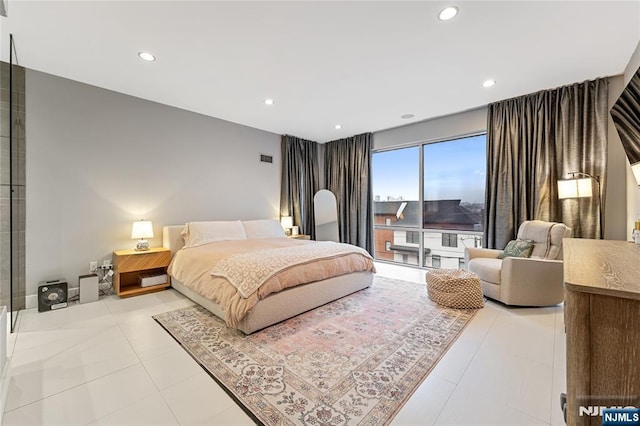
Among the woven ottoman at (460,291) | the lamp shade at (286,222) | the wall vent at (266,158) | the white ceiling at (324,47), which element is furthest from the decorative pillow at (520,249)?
the wall vent at (266,158)

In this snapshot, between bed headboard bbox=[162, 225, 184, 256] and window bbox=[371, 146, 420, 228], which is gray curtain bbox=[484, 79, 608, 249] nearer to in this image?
window bbox=[371, 146, 420, 228]

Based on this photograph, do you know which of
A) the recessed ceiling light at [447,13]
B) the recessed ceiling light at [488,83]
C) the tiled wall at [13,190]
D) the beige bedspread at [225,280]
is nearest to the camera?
the recessed ceiling light at [447,13]

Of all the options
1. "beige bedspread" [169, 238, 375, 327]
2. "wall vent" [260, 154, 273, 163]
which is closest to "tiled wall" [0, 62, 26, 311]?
"beige bedspread" [169, 238, 375, 327]

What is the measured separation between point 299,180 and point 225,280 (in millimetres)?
3529

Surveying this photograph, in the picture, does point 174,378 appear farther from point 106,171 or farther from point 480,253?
point 480,253

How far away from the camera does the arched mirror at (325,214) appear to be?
5766 mm

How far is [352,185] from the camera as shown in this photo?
218 inches

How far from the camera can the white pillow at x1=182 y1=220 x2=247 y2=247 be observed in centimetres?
367

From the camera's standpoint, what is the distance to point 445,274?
3010 mm

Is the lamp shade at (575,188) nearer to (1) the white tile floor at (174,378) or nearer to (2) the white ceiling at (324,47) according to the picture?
(2) the white ceiling at (324,47)

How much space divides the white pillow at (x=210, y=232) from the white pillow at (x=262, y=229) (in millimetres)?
163

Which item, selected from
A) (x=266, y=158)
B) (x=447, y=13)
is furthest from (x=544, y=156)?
(x=266, y=158)

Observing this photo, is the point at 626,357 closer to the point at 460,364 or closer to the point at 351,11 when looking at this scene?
the point at 460,364

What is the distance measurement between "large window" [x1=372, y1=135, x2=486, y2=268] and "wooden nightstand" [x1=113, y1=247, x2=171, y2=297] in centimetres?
389
